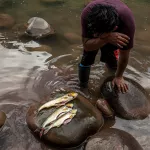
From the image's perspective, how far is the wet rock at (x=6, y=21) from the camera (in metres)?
7.53

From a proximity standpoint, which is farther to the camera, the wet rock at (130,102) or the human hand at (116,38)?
the wet rock at (130,102)

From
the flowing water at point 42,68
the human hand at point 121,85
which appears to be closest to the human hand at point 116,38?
the human hand at point 121,85

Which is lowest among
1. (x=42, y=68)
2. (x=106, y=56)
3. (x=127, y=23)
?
(x=42, y=68)

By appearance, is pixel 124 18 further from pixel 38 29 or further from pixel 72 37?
pixel 38 29

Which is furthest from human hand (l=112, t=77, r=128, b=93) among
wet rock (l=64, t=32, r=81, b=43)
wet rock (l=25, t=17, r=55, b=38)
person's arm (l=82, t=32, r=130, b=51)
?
wet rock (l=25, t=17, r=55, b=38)

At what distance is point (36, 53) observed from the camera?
250 inches

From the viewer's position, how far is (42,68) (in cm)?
583

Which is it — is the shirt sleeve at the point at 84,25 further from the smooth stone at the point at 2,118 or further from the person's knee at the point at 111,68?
the smooth stone at the point at 2,118

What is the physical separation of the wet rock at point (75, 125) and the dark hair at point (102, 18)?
1356mm

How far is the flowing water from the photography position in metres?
4.26

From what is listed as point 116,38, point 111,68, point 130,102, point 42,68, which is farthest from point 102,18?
point 42,68

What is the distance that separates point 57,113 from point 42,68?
196cm

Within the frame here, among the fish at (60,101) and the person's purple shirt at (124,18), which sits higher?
the person's purple shirt at (124,18)

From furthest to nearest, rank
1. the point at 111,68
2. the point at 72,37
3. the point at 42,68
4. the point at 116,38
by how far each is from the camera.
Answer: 1. the point at 72,37
2. the point at 42,68
3. the point at 111,68
4. the point at 116,38
